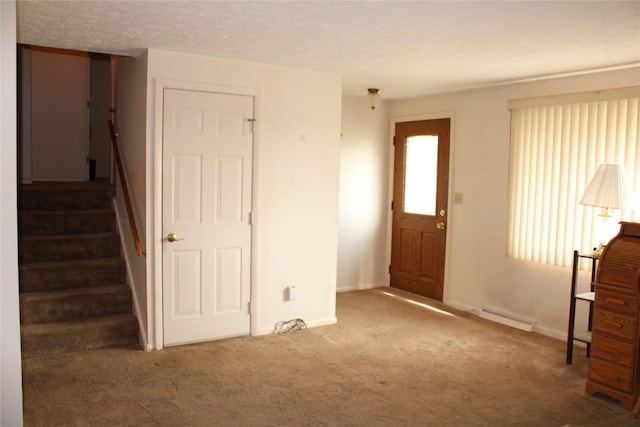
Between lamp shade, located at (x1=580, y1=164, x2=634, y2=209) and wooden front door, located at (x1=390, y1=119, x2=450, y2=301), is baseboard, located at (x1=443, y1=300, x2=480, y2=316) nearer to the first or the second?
wooden front door, located at (x1=390, y1=119, x2=450, y2=301)

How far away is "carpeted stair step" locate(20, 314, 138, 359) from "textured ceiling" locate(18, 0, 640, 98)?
220 centimetres

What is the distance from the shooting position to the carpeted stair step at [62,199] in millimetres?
5219

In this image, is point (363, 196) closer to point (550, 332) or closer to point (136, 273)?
point (550, 332)

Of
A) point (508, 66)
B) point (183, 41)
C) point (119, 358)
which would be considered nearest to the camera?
point (183, 41)

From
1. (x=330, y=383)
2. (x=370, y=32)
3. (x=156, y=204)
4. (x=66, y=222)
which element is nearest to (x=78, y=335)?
(x=156, y=204)

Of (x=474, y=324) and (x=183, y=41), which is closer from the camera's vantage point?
(x=183, y=41)

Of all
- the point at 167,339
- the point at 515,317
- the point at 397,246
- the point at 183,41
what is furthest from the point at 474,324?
the point at 183,41

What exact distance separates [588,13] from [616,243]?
1547 millimetres

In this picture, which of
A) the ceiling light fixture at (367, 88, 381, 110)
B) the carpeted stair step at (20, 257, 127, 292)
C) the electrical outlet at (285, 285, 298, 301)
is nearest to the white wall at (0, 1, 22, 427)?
the carpeted stair step at (20, 257, 127, 292)

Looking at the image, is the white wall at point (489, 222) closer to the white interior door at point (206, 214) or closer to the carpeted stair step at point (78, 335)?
the white interior door at point (206, 214)

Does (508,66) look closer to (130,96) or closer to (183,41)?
(183,41)

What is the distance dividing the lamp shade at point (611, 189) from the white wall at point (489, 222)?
32.9 inches

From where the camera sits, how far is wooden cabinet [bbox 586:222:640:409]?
3.42 metres

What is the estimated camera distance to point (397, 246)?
21.9 ft
